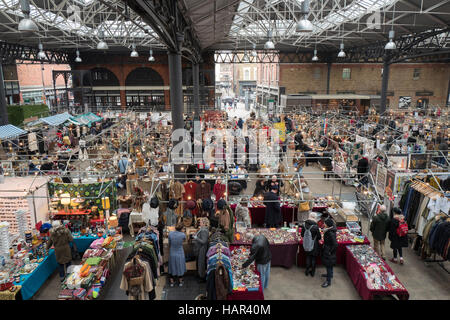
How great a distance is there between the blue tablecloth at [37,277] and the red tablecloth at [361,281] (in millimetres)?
6672

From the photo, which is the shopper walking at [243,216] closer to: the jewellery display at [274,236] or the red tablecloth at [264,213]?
the jewellery display at [274,236]

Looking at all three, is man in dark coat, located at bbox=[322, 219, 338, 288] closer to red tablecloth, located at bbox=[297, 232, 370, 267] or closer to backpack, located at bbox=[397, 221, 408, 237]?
red tablecloth, located at bbox=[297, 232, 370, 267]

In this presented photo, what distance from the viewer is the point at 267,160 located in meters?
14.4

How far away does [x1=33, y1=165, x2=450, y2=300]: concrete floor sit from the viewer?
6.50 metres

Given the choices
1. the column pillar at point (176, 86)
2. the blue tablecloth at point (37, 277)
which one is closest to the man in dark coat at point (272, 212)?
the column pillar at point (176, 86)

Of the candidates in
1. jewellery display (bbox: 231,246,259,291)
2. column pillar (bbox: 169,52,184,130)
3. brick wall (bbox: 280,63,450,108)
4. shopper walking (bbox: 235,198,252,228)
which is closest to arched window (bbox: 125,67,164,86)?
brick wall (bbox: 280,63,450,108)

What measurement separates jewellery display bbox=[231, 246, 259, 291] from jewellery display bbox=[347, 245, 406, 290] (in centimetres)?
219

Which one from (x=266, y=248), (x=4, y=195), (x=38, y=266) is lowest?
(x=38, y=266)

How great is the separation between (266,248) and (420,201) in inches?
188

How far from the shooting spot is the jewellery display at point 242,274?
5805 mm

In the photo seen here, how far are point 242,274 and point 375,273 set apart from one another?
2.61 metres

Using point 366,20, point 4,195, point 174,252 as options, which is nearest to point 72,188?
point 4,195

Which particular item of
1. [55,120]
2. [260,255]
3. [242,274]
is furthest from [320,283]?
[55,120]
